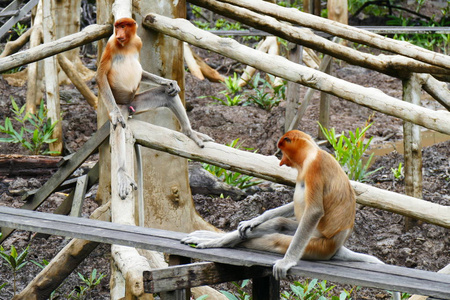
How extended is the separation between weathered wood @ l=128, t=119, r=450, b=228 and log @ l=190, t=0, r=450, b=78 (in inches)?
33.1

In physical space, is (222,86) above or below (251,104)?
above

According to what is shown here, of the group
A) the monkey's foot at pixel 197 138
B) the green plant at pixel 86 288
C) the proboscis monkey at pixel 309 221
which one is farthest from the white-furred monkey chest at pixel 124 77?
the proboscis monkey at pixel 309 221

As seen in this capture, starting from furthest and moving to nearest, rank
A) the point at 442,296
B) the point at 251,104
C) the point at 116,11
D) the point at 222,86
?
1. the point at 222,86
2. the point at 251,104
3. the point at 116,11
4. the point at 442,296

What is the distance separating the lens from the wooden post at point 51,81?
269 inches

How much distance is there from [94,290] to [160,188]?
0.97m

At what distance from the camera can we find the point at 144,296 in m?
2.73

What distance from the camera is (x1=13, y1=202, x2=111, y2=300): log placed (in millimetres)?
4320

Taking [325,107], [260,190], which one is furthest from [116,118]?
[325,107]

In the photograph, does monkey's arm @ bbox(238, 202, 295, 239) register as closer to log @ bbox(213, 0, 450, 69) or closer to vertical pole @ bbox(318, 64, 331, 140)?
log @ bbox(213, 0, 450, 69)

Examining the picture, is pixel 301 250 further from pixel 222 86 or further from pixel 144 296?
pixel 222 86

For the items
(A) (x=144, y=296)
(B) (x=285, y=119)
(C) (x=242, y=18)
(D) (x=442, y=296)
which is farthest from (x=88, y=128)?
(D) (x=442, y=296)

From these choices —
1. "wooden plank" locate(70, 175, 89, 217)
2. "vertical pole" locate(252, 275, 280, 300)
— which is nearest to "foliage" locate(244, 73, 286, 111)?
"wooden plank" locate(70, 175, 89, 217)

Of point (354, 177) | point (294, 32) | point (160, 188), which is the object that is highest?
point (294, 32)

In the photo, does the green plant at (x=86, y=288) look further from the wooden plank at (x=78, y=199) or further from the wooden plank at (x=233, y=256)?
the wooden plank at (x=233, y=256)
